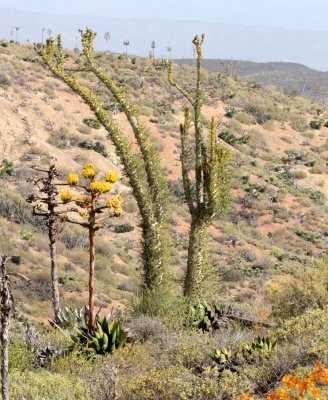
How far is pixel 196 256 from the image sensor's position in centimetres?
1248

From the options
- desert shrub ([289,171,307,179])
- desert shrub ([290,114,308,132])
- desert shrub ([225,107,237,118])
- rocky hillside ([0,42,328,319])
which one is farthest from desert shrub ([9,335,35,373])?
desert shrub ([290,114,308,132])

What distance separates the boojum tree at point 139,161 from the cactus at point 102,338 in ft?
6.54

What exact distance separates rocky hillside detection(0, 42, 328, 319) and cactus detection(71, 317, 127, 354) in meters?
4.92

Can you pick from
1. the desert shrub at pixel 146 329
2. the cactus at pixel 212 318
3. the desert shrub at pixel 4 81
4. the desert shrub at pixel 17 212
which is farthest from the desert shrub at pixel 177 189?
the desert shrub at pixel 146 329

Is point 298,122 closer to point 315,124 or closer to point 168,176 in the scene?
point 315,124

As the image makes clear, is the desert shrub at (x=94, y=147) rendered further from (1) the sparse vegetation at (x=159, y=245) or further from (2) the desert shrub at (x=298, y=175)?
(2) the desert shrub at (x=298, y=175)

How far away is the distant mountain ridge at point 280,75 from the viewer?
404ft

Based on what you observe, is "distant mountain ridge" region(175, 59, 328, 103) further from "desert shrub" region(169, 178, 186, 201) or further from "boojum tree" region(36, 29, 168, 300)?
"boojum tree" region(36, 29, 168, 300)

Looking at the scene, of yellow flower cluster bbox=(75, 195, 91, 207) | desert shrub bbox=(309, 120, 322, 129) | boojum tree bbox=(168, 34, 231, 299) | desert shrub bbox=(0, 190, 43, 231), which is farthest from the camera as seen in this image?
desert shrub bbox=(309, 120, 322, 129)

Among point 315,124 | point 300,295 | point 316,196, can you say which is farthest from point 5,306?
point 315,124

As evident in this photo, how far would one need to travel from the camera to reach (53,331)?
37.4ft

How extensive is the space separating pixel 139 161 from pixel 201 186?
159 cm

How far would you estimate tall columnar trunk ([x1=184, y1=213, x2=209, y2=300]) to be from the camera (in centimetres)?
1244

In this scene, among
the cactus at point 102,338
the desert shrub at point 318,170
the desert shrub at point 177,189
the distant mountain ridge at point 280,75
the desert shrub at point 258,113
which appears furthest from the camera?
the distant mountain ridge at point 280,75
